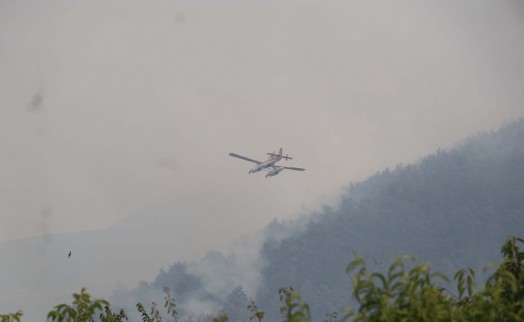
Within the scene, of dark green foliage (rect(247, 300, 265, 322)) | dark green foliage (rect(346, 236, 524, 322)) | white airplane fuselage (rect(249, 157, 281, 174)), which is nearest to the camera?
dark green foliage (rect(346, 236, 524, 322))

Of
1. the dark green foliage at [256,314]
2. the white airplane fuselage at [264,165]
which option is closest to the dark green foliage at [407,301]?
the dark green foliage at [256,314]

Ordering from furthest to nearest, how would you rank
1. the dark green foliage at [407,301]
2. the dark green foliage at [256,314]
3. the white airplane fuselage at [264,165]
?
the white airplane fuselage at [264,165] < the dark green foliage at [256,314] < the dark green foliage at [407,301]

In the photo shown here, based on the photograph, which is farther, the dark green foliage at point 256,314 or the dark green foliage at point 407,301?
the dark green foliage at point 256,314

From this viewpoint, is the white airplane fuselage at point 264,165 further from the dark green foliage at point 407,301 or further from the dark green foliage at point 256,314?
the dark green foliage at point 407,301

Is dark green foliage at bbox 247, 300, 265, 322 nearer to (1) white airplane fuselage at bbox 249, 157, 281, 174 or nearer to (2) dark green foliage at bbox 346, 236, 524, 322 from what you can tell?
(2) dark green foliage at bbox 346, 236, 524, 322

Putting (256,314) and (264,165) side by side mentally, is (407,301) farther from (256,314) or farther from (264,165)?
(264,165)

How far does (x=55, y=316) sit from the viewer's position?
16.6 meters

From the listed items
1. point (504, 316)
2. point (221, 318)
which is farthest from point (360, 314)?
point (221, 318)

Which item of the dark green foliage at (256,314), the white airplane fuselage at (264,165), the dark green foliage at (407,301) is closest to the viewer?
the dark green foliage at (407,301)

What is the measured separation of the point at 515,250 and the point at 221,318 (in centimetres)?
796

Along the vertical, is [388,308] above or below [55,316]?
below

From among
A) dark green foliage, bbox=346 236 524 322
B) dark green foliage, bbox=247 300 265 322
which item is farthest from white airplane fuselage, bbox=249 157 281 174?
dark green foliage, bbox=346 236 524 322

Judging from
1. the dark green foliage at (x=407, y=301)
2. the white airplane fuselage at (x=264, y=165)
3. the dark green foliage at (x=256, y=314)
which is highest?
the white airplane fuselage at (x=264, y=165)

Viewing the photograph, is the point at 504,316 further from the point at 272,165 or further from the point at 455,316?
the point at 272,165
